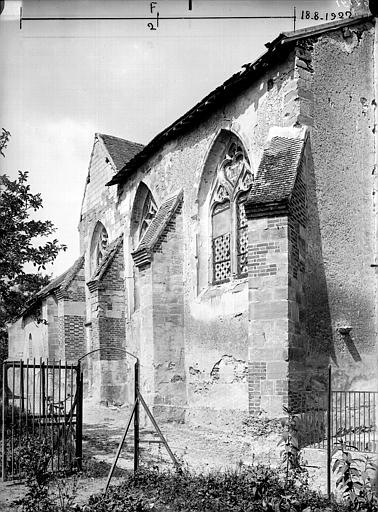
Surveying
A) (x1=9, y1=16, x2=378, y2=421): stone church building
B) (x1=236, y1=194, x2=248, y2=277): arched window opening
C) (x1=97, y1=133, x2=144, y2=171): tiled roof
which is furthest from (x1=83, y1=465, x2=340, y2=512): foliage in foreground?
(x1=97, y1=133, x2=144, y2=171): tiled roof

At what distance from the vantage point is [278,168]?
10.1 metres

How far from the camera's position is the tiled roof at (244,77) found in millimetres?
10430

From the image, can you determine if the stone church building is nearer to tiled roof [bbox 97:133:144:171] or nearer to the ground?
the ground

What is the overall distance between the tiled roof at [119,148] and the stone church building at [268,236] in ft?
12.5

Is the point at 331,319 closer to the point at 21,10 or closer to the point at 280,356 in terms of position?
the point at 280,356

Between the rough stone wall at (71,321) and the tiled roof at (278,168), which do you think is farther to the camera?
the rough stone wall at (71,321)

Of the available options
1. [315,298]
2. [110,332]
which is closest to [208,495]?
[315,298]

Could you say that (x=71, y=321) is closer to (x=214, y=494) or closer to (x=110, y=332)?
(x=110, y=332)

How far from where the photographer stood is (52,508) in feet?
21.2

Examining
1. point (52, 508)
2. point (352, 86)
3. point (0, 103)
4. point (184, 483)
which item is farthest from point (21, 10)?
point (352, 86)

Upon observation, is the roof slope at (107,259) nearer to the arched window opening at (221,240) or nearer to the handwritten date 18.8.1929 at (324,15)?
the arched window opening at (221,240)

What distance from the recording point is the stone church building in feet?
31.4

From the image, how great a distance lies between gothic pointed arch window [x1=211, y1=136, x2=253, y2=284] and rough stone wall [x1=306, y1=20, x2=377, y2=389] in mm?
1913

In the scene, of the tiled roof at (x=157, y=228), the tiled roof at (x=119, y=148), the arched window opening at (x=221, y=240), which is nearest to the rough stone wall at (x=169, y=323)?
the tiled roof at (x=157, y=228)
